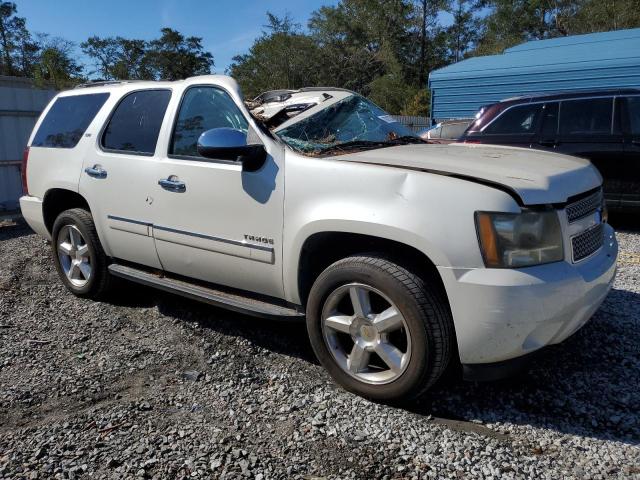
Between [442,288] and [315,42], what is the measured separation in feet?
128

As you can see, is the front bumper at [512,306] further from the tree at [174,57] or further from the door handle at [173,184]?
the tree at [174,57]

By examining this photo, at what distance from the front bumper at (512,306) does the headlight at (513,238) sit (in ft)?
0.15

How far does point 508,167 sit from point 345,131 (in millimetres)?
1187

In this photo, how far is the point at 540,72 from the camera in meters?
14.0

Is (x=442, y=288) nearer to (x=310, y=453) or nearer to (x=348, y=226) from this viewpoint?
(x=348, y=226)

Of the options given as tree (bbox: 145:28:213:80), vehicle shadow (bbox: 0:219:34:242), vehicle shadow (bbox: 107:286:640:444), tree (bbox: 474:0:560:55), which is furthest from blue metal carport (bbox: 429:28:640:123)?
tree (bbox: 145:28:213:80)

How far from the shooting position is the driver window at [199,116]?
360cm

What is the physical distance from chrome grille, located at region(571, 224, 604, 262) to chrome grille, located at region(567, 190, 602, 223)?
9cm

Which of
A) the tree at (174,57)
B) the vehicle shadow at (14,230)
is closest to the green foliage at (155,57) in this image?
the tree at (174,57)

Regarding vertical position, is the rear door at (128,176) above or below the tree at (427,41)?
below

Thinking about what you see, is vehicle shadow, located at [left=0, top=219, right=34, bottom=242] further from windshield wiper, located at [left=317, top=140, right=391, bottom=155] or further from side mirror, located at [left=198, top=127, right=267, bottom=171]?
windshield wiper, located at [left=317, top=140, right=391, bottom=155]

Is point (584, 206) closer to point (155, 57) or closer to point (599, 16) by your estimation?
point (599, 16)

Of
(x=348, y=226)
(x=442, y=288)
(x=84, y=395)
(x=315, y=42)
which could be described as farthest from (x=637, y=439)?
(x=315, y=42)

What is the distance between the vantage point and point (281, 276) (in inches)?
126
